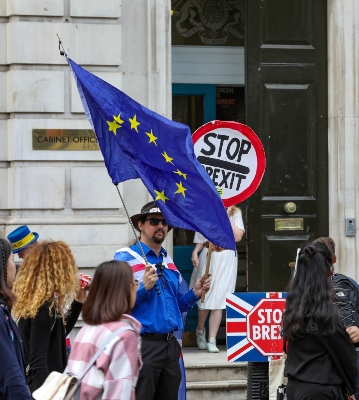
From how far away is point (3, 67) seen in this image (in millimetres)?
10656

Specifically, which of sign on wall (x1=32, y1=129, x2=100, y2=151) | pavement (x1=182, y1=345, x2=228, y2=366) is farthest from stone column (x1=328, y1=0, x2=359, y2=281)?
sign on wall (x1=32, y1=129, x2=100, y2=151)

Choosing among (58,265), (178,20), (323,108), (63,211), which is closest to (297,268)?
(58,265)

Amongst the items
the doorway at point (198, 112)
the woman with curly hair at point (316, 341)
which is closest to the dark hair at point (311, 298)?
the woman with curly hair at point (316, 341)

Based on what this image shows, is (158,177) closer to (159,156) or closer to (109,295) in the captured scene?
(159,156)

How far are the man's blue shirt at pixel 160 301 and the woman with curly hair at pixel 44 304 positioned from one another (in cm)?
58

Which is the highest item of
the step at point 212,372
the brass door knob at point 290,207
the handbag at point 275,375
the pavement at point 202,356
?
the brass door knob at point 290,207

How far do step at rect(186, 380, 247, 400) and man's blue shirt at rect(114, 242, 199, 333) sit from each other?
8.62 ft

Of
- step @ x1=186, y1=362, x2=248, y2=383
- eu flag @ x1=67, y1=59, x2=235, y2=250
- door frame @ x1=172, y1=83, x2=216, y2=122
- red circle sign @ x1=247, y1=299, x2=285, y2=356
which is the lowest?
step @ x1=186, y1=362, x2=248, y2=383

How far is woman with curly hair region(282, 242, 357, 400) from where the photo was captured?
645 cm

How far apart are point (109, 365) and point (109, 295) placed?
0.37m

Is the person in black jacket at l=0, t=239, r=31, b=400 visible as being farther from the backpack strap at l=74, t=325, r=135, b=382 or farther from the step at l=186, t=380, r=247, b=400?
the step at l=186, t=380, r=247, b=400

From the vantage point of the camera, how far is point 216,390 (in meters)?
10.3

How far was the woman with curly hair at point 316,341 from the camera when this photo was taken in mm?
6453

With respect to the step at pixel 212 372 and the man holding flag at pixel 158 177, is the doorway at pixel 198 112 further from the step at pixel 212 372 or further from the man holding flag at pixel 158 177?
the man holding flag at pixel 158 177
